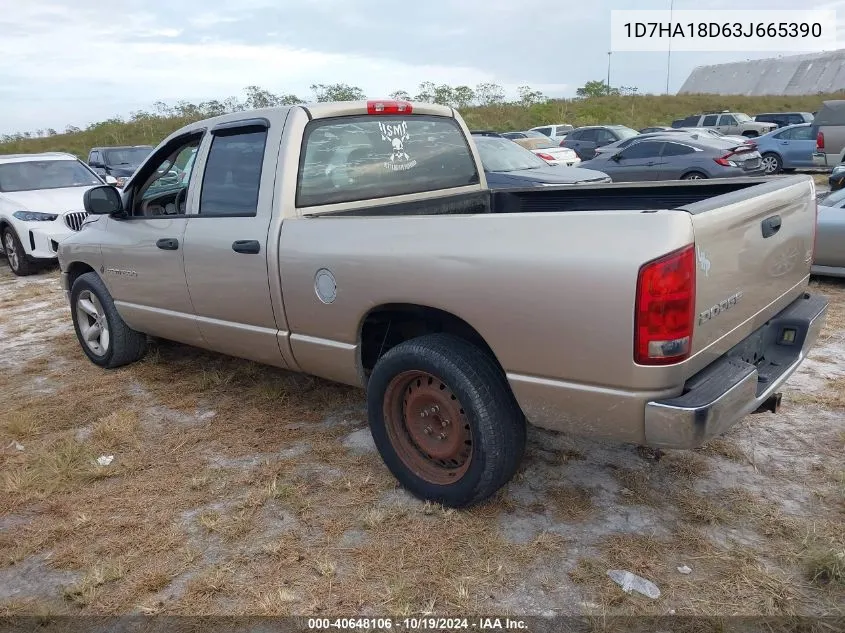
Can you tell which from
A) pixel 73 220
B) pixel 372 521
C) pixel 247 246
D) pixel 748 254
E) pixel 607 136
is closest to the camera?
pixel 748 254

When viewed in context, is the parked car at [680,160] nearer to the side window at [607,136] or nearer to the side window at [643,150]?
the side window at [643,150]

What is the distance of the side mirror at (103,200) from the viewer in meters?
4.41

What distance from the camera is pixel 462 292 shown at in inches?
109

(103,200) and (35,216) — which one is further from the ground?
(103,200)

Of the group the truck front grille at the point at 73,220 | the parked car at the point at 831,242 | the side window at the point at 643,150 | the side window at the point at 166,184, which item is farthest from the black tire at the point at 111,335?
the side window at the point at 643,150

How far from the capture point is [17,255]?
973 cm

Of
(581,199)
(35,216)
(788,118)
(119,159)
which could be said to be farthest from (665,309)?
(788,118)

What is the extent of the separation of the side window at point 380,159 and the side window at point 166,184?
0.99m

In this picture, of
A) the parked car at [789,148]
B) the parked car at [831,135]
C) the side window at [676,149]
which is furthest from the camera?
the parked car at [789,148]

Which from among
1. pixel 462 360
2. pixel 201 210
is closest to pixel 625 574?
pixel 462 360

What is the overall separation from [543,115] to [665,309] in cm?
4483

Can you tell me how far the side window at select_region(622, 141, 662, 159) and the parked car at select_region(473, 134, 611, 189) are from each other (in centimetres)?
506

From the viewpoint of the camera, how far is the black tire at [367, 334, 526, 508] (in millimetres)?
2824

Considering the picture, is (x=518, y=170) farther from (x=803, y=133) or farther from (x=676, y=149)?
(x=803, y=133)
